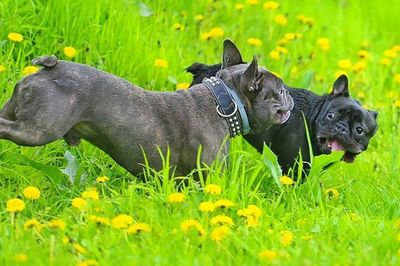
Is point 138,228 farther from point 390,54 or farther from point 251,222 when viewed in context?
point 390,54

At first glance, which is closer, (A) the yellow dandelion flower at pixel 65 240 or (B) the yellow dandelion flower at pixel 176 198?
(A) the yellow dandelion flower at pixel 65 240

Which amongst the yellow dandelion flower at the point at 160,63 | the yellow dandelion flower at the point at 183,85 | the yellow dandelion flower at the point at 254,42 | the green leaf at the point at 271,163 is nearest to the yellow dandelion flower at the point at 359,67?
the yellow dandelion flower at the point at 254,42

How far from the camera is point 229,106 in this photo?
19.5ft

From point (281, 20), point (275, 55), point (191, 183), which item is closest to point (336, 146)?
point (191, 183)

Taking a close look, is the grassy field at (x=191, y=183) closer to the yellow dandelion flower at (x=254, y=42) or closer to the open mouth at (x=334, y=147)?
the yellow dandelion flower at (x=254, y=42)

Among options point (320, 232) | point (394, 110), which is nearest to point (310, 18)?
point (394, 110)

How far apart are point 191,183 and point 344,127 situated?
4.45ft

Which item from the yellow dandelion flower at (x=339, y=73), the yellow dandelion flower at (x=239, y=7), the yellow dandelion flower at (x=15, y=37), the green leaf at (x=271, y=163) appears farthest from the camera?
the yellow dandelion flower at (x=239, y=7)

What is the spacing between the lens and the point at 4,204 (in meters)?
5.66

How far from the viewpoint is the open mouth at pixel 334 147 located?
21.9 feet

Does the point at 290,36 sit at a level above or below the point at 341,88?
below

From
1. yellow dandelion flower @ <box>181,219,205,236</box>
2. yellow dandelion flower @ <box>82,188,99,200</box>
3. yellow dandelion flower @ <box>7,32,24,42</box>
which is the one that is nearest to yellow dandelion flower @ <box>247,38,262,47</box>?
yellow dandelion flower @ <box>7,32,24,42</box>

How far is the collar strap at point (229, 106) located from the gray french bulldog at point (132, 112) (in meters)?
0.03

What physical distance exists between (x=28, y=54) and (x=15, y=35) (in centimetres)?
24
